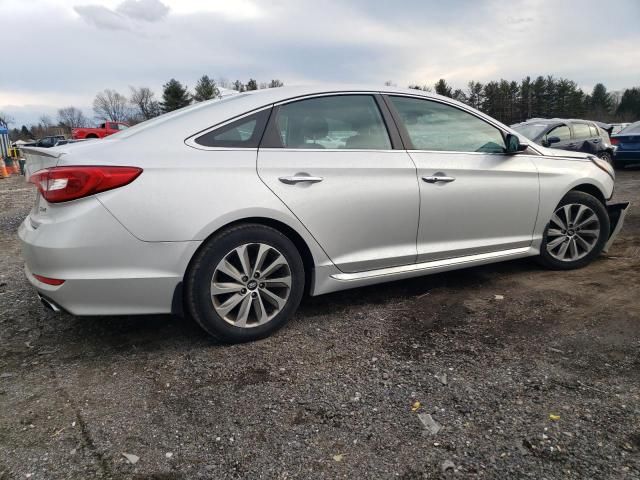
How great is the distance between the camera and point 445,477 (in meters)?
1.81

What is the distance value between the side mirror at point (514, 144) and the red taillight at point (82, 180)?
110 inches

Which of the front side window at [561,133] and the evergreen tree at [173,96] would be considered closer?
the front side window at [561,133]

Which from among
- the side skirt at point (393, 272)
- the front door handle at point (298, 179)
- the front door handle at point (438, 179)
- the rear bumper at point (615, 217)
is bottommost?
the side skirt at point (393, 272)

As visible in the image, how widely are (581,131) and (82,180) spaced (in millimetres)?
11412

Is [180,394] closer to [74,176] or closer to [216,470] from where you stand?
[216,470]

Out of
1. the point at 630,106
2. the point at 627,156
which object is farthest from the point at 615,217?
the point at 630,106

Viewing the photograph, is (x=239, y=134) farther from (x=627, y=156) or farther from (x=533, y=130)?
(x=627, y=156)

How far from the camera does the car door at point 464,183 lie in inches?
135

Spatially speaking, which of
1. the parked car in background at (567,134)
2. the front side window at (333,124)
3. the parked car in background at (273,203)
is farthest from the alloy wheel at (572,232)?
the parked car in background at (567,134)

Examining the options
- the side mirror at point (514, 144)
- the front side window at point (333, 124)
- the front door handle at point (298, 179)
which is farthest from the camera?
the side mirror at point (514, 144)

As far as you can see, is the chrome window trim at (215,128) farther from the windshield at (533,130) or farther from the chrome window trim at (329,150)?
the windshield at (533,130)

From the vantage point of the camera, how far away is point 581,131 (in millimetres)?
11008

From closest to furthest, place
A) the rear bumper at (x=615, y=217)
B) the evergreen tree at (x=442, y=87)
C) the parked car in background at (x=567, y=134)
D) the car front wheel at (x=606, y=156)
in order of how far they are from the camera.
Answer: the rear bumper at (x=615, y=217) → the parked car in background at (x=567, y=134) → the car front wheel at (x=606, y=156) → the evergreen tree at (x=442, y=87)

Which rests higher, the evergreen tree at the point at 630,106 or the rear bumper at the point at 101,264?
the evergreen tree at the point at 630,106
